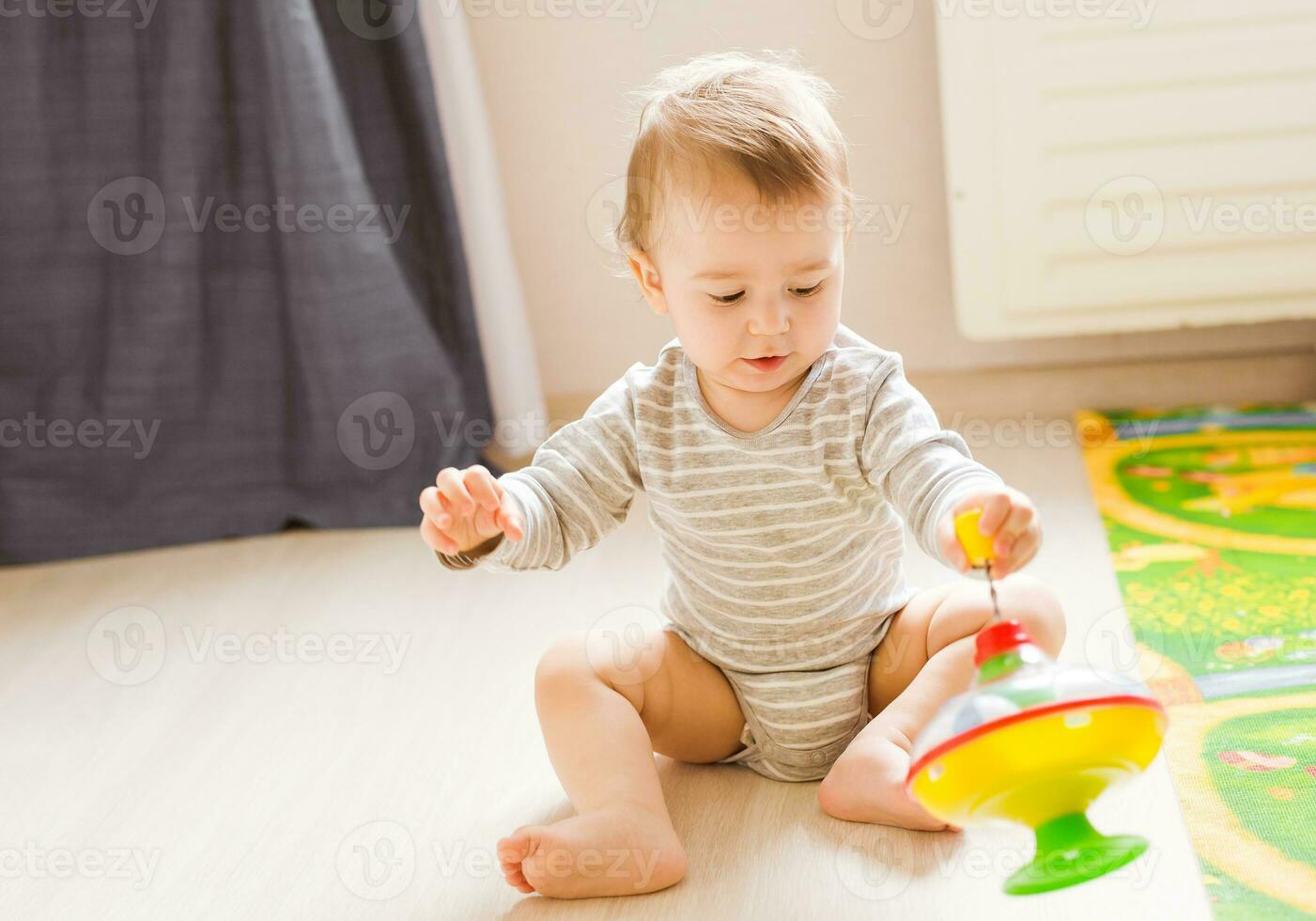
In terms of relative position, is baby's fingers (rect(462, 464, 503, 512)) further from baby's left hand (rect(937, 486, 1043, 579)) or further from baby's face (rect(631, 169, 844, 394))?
baby's left hand (rect(937, 486, 1043, 579))

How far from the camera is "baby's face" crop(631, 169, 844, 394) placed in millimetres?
855

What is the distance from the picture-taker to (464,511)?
32.2 inches

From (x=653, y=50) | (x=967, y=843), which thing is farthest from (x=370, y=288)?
(x=967, y=843)

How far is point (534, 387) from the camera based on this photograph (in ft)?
5.52

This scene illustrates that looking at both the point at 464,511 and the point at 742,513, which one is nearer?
the point at 464,511

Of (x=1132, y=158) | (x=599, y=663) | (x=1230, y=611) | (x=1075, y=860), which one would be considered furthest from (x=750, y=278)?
(x=1132, y=158)

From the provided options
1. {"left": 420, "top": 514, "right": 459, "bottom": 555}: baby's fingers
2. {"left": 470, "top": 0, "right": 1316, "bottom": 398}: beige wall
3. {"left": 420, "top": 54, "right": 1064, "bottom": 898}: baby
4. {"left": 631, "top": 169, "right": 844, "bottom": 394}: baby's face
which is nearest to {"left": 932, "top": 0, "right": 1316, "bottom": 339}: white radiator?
{"left": 470, "top": 0, "right": 1316, "bottom": 398}: beige wall

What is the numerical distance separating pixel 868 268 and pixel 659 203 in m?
0.83

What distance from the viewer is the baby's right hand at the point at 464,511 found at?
814 mm

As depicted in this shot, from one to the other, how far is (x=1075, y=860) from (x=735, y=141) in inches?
18.1

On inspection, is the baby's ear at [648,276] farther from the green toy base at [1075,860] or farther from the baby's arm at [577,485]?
the green toy base at [1075,860]

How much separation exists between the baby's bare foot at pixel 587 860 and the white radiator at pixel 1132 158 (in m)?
0.91

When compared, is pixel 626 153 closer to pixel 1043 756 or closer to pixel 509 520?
pixel 509 520

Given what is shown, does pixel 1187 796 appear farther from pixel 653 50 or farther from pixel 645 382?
pixel 653 50
